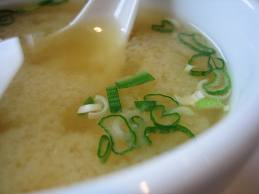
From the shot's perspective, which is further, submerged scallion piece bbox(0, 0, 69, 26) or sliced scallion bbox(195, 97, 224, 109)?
submerged scallion piece bbox(0, 0, 69, 26)

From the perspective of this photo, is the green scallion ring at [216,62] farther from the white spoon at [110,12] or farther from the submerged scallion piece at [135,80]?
the white spoon at [110,12]

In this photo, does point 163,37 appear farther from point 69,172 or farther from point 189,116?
point 69,172

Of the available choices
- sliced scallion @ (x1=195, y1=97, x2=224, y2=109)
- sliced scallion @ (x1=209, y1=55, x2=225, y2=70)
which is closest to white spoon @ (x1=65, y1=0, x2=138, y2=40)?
sliced scallion @ (x1=209, y1=55, x2=225, y2=70)

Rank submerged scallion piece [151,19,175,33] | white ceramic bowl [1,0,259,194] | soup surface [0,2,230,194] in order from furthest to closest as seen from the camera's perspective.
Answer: submerged scallion piece [151,19,175,33] < soup surface [0,2,230,194] < white ceramic bowl [1,0,259,194]

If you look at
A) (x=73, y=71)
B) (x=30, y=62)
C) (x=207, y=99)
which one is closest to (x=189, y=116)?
(x=207, y=99)

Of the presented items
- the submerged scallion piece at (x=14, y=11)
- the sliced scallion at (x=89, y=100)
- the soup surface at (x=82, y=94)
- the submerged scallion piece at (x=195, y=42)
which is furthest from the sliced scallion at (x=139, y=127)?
the submerged scallion piece at (x=14, y=11)

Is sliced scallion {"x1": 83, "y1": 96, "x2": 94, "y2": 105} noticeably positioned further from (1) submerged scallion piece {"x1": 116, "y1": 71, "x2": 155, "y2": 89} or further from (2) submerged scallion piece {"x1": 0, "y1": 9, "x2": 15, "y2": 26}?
(2) submerged scallion piece {"x1": 0, "y1": 9, "x2": 15, "y2": 26}

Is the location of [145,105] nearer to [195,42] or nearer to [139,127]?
[139,127]

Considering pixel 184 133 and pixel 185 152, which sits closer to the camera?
pixel 185 152
